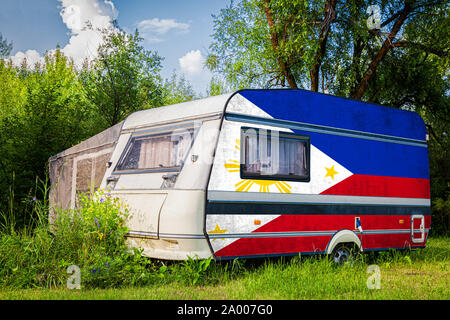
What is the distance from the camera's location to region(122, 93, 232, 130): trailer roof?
21.8 ft

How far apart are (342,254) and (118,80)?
509 inches

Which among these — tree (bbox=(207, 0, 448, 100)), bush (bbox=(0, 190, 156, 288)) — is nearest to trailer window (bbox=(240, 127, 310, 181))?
bush (bbox=(0, 190, 156, 288))

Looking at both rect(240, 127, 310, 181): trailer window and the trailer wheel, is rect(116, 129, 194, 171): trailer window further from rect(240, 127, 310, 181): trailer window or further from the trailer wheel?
the trailer wheel

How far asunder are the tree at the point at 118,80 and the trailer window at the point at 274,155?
11.9 m

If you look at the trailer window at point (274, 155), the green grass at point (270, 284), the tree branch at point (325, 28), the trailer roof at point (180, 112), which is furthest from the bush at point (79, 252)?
the tree branch at point (325, 28)

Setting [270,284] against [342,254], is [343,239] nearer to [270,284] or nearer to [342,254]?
[342,254]

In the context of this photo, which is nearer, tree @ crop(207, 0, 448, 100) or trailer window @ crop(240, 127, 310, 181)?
trailer window @ crop(240, 127, 310, 181)

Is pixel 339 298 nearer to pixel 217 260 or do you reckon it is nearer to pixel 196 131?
pixel 217 260

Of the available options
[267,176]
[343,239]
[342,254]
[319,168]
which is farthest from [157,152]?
[342,254]

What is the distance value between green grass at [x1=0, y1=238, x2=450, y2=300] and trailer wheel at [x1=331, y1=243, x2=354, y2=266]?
0.70 feet

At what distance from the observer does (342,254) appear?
25.6 ft

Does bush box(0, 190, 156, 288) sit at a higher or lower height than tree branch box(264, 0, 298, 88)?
lower

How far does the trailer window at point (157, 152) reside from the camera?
6812mm

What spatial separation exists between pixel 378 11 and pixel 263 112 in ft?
30.7
